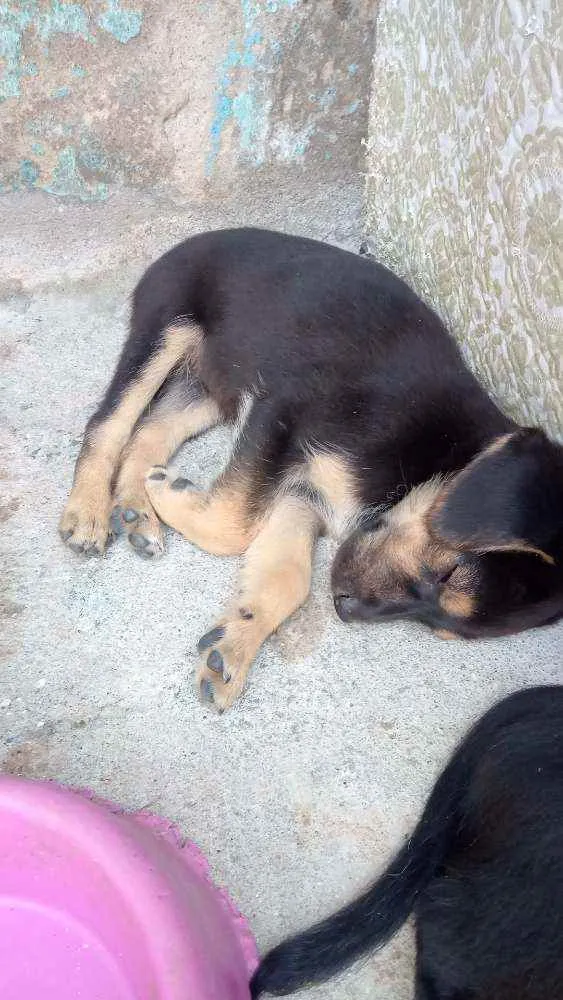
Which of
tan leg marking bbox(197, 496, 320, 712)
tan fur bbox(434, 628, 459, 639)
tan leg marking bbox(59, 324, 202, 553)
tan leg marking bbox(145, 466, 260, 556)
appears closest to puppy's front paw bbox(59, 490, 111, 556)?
tan leg marking bbox(59, 324, 202, 553)

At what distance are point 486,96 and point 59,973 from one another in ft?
9.31

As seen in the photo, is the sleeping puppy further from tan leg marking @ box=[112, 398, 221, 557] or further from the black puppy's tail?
the black puppy's tail

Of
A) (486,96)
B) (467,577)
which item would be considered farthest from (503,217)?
(467,577)

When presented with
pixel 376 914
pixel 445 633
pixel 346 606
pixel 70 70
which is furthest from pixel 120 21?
pixel 376 914

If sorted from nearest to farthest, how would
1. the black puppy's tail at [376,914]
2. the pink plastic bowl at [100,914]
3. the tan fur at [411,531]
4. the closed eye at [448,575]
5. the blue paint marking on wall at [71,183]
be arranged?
1. the pink plastic bowl at [100,914]
2. the black puppy's tail at [376,914]
3. the closed eye at [448,575]
4. the tan fur at [411,531]
5. the blue paint marking on wall at [71,183]

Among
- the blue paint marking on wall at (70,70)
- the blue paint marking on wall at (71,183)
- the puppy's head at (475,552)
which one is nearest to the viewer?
the puppy's head at (475,552)

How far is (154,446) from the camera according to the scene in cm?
324

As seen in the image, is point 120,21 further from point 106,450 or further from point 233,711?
point 233,711

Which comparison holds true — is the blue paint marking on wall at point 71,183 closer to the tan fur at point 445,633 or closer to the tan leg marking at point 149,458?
the tan leg marking at point 149,458

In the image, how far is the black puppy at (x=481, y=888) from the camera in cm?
196

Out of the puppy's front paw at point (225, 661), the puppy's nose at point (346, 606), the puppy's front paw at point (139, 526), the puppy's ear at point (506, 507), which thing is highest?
the puppy's ear at point (506, 507)

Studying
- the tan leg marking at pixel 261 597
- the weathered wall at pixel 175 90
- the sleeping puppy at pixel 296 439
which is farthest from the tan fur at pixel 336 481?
the weathered wall at pixel 175 90

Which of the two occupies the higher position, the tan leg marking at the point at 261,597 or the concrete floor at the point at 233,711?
the tan leg marking at the point at 261,597

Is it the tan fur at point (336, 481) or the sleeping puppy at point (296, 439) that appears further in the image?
the tan fur at point (336, 481)
